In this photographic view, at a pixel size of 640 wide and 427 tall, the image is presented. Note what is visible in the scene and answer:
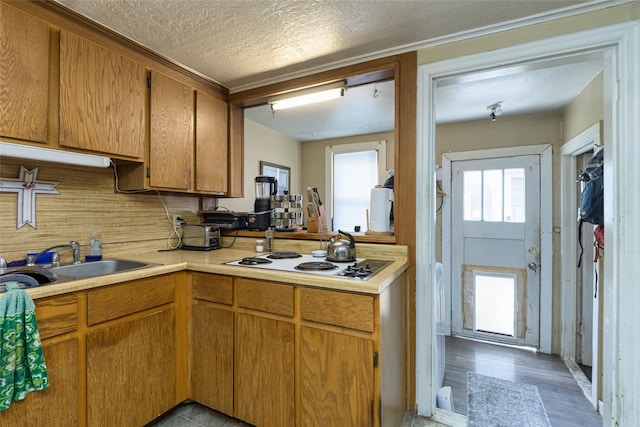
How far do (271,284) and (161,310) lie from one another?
2.40ft

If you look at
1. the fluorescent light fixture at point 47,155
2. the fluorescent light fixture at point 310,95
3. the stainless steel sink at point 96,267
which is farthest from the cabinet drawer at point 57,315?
the fluorescent light fixture at point 310,95

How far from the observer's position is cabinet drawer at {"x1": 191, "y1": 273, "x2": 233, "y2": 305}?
5.38 feet

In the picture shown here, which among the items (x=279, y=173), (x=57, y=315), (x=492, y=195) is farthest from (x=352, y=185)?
(x=57, y=315)

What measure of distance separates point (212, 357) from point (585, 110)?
3.38 metres

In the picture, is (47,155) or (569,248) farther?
(569,248)

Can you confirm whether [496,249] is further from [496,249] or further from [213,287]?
[213,287]

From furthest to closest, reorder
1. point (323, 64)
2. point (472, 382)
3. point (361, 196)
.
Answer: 1. point (361, 196)
2. point (472, 382)
3. point (323, 64)

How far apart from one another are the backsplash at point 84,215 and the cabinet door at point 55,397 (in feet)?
2.30

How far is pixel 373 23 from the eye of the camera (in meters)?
1.60

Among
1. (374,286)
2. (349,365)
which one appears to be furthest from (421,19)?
(349,365)

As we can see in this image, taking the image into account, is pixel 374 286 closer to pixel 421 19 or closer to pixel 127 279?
pixel 127 279

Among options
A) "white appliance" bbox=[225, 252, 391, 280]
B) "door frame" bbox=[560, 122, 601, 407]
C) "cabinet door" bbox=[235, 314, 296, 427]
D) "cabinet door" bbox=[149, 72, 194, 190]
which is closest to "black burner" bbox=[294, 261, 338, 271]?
"white appliance" bbox=[225, 252, 391, 280]

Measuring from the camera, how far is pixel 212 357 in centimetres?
171

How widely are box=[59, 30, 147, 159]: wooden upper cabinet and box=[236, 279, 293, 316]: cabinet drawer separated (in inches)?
47.0
